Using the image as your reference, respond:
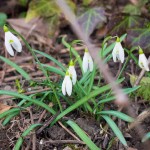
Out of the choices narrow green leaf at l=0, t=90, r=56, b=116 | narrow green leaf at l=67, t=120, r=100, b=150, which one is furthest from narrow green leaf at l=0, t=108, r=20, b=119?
narrow green leaf at l=67, t=120, r=100, b=150

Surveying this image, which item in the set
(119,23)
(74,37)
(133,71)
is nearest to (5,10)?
(74,37)

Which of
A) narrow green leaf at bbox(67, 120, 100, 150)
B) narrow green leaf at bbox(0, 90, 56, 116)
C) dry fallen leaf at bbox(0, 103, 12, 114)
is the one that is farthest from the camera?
dry fallen leaf at bbox(0, 103, 12, 114)

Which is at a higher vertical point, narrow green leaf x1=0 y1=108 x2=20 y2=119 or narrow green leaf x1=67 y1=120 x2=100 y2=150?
narrow green leaf x1=0 y1=108 x2=20 y2=119

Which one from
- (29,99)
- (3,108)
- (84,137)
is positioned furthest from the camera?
(3,108)

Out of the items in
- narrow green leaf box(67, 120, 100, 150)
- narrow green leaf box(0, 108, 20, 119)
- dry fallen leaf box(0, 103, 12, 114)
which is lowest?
narrow green leaf box(67, 120, 100, 150)

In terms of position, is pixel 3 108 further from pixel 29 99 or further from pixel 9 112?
pixel 29 99

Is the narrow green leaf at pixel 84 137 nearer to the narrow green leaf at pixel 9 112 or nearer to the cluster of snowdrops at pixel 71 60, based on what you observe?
the cluster of snowdrops at pixel 71 60

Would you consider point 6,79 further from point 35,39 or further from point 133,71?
point 133,71

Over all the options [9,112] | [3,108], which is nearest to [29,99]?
[9,112]

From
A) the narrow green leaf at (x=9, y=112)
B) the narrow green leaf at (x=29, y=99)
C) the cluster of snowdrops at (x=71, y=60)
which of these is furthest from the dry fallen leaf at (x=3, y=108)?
the cluster of snowdrops at (x=71, y=60)

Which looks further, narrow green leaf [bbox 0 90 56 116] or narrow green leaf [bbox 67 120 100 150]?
narrow green leaf [bbox 0 90 56 116]

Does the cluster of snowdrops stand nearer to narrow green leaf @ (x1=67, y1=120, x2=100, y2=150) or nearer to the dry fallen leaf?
narrow green leaf @ (x1=67, y1=120, x2=100, y2=150)
